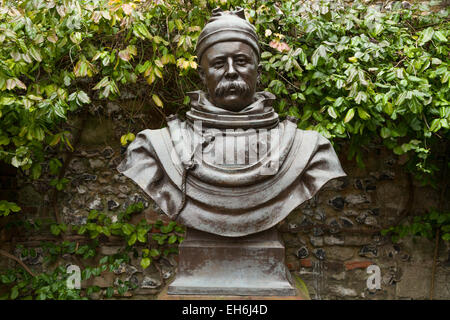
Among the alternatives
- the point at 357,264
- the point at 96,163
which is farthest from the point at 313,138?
the point at 96,163

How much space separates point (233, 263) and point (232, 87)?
0.83m

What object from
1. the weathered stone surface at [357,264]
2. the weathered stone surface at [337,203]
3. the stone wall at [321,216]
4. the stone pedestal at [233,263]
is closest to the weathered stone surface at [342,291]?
the stone wall at [321,216]

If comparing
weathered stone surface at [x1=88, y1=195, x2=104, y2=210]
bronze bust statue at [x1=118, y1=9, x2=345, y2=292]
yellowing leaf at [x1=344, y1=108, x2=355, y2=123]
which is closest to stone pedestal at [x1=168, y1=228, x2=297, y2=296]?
bronze bust statue at [x1=118, y1=9, x2=345, y2=292]

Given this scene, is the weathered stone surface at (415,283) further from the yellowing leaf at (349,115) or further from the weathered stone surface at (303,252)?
the yellowing leaf at (349,115)

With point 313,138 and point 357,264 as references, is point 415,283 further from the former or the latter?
point 313,138

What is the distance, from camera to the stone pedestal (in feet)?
6.85

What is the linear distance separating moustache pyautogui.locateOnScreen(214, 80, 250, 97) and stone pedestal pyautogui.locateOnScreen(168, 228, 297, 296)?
68 cm

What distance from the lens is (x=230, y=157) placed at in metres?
2.12

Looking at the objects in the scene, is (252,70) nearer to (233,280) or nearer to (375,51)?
(233,280)

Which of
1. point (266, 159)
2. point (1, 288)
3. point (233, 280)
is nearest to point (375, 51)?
point (266, 159)

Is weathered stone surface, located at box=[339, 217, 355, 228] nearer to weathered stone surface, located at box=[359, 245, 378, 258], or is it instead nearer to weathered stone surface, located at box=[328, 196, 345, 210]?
weathered stone surface, located at box=[328, 196, 345, 210]

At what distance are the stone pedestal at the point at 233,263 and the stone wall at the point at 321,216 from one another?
1534 millimetres

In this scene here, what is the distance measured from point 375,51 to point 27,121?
2.36 meters

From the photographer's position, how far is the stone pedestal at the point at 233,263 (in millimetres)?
2088
